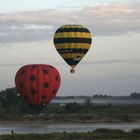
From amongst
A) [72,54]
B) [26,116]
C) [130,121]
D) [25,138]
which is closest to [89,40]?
[72,54]

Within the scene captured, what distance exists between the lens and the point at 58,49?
180 ft

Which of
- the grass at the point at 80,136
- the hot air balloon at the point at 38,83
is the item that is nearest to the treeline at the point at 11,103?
the grass at the point at 80,136

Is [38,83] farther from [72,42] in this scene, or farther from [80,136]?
[80,136]

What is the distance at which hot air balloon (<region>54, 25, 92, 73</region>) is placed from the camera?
53750mm

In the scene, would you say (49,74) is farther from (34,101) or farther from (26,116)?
(26,116)

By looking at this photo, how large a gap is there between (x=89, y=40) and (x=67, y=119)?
3820 cm

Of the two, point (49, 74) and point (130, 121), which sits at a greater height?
point (49, 74)

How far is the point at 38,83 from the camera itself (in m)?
52.6

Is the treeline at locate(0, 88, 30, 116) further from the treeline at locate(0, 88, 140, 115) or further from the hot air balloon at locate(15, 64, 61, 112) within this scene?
the hot air balloon at locate(15, 64, 61, 112)

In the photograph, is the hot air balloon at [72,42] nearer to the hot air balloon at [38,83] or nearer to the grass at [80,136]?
the hot air balloon at [38,83]

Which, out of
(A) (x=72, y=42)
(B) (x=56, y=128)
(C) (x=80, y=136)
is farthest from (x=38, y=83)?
(B) (x=56, y=128)

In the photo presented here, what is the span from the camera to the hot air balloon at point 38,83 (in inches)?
2068

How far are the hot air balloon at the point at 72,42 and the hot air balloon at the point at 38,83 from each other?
181 centimetres

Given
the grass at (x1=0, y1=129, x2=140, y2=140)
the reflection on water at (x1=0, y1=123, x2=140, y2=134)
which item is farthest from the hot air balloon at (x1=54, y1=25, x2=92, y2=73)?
the reflection on water at (x1=0, y1=123, x2=140, y2=134)
